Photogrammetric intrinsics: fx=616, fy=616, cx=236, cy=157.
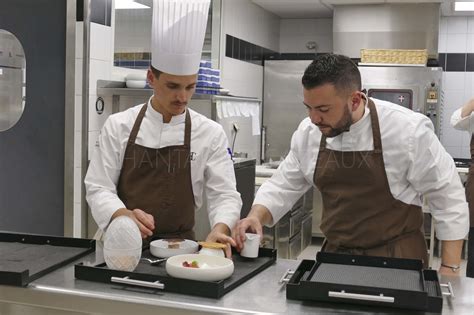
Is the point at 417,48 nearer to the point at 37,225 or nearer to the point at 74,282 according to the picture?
the point at 37,225

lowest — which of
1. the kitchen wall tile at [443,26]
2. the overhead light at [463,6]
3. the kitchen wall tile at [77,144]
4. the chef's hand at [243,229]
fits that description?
the chef's hand at [243,229]

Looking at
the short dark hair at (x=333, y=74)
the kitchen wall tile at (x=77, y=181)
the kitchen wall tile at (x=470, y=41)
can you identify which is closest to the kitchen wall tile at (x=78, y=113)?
the kitchen wall tile at (x=77, y=181)

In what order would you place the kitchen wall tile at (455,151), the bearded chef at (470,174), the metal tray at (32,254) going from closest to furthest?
the metal tray at (32,254), the bearded chef at (470,174), the kitchen wall tile at (455,151)

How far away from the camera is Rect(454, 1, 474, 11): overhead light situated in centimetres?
672

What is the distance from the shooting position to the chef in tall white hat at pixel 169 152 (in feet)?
8.14

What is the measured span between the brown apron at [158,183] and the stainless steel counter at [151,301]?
2.37ft

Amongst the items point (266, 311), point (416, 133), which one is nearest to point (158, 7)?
point (416, 133)

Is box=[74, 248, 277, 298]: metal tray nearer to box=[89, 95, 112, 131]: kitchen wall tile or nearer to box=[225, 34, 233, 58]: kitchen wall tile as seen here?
box=[89, 95, 112, 131]: kitchen wall tile

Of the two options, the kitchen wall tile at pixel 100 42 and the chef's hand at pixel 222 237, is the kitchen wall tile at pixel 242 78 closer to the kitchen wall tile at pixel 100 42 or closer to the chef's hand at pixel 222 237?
the kitchen wall tile at pixel 100 42

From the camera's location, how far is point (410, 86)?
22.3 ft

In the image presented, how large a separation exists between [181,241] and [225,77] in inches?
167

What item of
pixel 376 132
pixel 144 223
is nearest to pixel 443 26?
pixel 376 132

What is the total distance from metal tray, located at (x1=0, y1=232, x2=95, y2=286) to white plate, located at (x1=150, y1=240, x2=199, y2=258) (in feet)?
0.82

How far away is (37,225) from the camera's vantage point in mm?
4121
